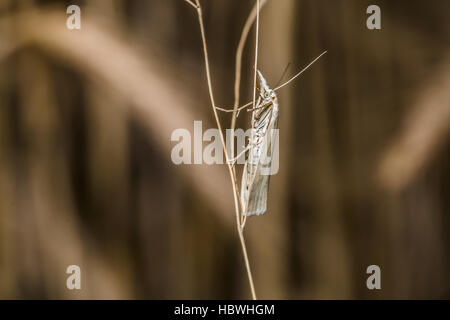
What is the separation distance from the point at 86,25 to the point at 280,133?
43 centimetres

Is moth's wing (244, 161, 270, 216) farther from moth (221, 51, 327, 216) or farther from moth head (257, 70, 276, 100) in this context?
moth head (257, 70, 276, 100)

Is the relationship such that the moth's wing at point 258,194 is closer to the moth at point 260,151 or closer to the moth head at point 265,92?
the moth at point 260,151

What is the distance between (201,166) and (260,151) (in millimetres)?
143

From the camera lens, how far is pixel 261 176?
66 cm

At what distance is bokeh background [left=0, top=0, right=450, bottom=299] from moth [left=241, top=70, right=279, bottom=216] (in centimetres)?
8

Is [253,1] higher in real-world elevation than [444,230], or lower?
higher

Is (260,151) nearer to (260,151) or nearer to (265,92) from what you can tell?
(260,151)

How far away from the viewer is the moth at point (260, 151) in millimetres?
649

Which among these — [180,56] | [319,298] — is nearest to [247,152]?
[180,56]

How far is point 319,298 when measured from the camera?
761 mm

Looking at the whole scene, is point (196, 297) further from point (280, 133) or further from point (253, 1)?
point (253, 1)

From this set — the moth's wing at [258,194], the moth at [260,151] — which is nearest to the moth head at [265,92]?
the moth at [260,151]

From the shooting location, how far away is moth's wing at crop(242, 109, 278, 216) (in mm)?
659

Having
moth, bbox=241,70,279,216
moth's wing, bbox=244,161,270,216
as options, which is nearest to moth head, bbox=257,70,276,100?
moth, bbox=241,70,279,216
